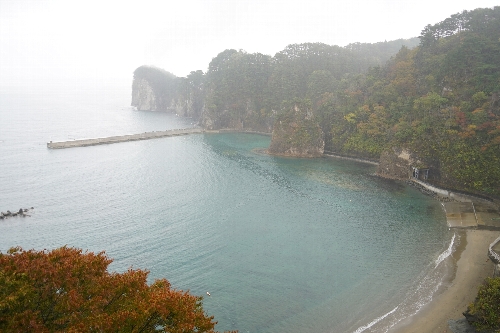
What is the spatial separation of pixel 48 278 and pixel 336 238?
1328 inches

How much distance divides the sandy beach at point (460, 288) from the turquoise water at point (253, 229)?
109 centimetres

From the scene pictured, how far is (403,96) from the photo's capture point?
79312 millimetres

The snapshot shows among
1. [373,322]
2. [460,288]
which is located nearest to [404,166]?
[460,288]

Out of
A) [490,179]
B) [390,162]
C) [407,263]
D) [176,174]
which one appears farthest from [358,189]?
[176,174]

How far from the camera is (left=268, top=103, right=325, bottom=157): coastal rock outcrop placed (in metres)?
87.1

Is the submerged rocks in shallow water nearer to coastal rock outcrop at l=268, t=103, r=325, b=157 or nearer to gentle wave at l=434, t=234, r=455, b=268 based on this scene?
gentle wave at l=434, t=234, r=455, b=268

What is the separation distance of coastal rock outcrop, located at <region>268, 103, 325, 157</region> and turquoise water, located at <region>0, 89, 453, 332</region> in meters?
5.90

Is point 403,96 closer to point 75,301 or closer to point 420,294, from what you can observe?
point 420,294

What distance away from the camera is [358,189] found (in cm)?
6047

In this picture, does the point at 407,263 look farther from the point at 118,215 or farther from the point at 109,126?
the point at 109,126

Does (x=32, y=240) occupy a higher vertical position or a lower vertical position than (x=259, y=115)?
lower

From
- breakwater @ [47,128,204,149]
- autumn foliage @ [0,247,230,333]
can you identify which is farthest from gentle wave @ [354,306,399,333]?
breakwater @ [47,128,204,149]

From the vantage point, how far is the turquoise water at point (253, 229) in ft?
100

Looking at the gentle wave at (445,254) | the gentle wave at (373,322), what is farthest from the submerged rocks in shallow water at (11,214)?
the gentle wave at (445,254)
